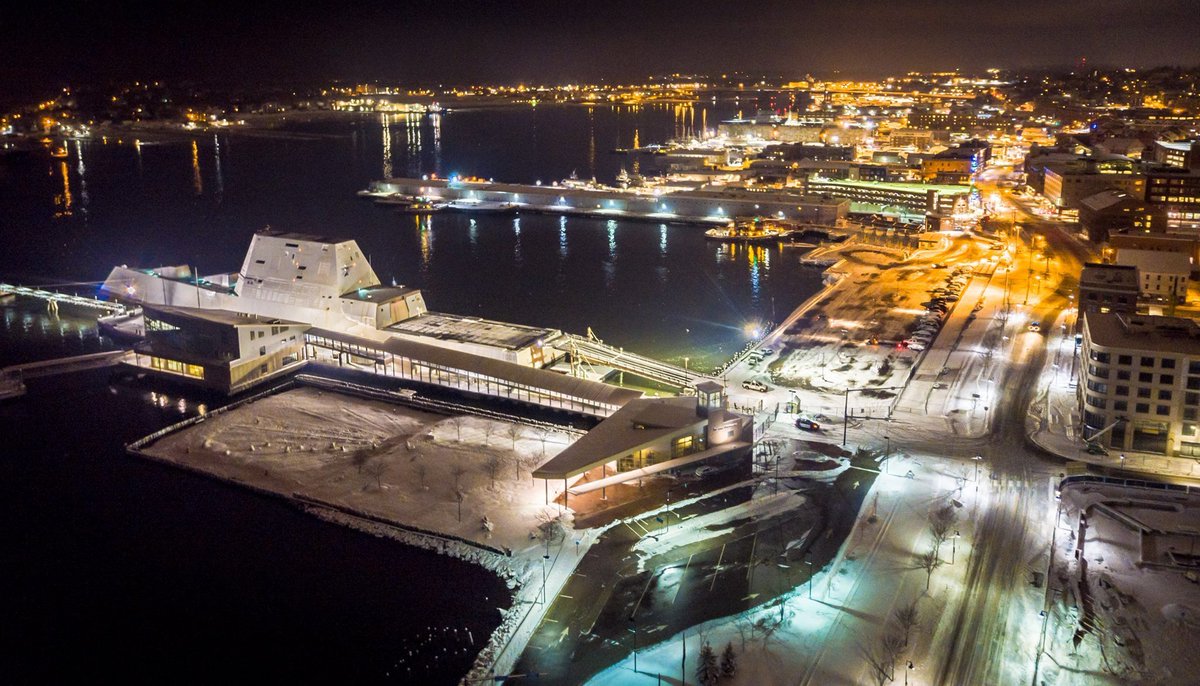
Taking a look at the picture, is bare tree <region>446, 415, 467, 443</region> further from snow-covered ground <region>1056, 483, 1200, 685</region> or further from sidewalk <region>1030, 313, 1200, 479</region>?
sidewalk <region>1030, 313, 1200, 479</region>

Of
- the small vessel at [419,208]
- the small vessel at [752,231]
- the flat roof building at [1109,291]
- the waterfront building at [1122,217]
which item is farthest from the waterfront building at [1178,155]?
the small vessel at [419,208]

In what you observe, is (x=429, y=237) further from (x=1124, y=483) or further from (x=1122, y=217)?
(x=1124, y=483)

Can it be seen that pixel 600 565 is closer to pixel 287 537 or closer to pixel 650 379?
pixel 287 537

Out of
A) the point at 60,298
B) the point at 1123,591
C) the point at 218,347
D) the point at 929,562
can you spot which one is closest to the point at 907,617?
the point at 929,562

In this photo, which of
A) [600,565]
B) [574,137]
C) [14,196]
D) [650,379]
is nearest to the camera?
[600,565]

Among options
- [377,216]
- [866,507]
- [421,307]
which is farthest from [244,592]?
[377,216]

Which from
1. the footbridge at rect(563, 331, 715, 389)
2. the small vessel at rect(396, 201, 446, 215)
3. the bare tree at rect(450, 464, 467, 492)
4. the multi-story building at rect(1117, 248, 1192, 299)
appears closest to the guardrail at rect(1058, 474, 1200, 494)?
the footbridge at rect(563, 331, 715, 389)

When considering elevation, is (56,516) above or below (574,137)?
below
